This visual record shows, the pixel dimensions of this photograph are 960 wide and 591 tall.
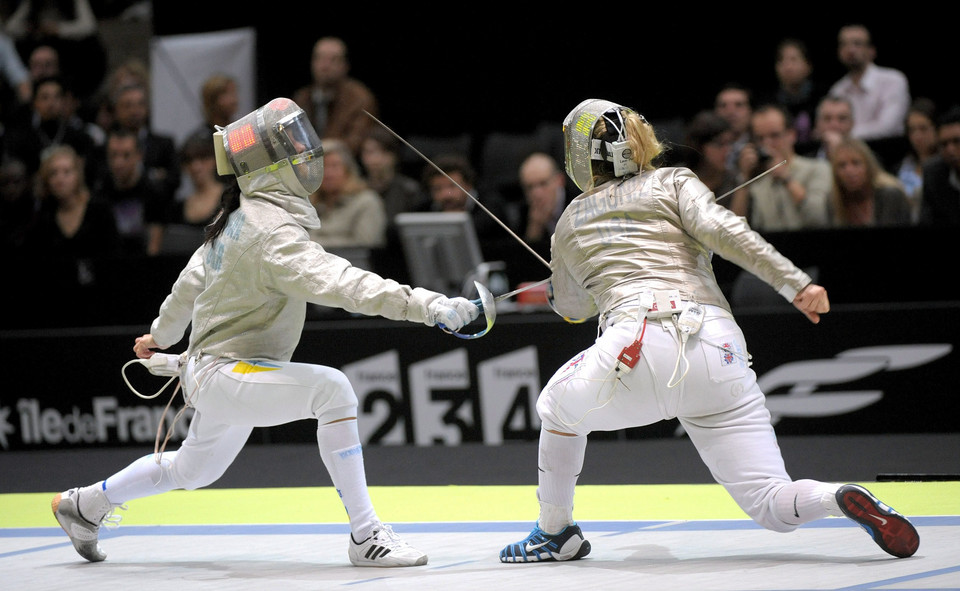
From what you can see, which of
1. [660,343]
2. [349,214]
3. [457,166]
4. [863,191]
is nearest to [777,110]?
[863,191]

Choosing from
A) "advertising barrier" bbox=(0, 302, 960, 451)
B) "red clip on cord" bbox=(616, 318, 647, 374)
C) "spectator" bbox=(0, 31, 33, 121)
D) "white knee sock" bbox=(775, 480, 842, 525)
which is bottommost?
"advertising barrier" bbox=(0, 302, 960, 451)

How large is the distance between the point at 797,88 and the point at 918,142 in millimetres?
968

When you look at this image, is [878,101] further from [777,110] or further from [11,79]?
[11,79]

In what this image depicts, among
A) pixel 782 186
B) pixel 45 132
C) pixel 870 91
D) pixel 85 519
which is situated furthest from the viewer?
pixel 45 132

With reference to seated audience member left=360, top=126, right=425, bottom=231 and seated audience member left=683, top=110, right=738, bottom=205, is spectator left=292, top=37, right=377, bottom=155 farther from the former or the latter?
seated audience member left=683, top=110, right=738, bottom=205

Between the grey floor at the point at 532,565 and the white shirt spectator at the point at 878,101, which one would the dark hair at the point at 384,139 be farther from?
the grey floor at the point at 532,565

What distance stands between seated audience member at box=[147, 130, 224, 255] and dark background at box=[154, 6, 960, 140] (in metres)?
1.74

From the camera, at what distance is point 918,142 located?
22.7 ft

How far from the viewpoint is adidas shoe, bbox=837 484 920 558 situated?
9.46 feet

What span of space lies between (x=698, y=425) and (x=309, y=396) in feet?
3.24

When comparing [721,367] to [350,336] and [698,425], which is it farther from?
[350,336]

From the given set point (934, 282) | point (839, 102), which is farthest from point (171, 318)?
point (839, 102)

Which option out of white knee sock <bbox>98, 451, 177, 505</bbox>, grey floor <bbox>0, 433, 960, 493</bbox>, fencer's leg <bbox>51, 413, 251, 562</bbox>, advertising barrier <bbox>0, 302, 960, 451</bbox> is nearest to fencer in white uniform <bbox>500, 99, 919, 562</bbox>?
fencer's leg <bbox>51, 413, 251, 562</bbox>

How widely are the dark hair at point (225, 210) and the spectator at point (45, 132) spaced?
561 cm
